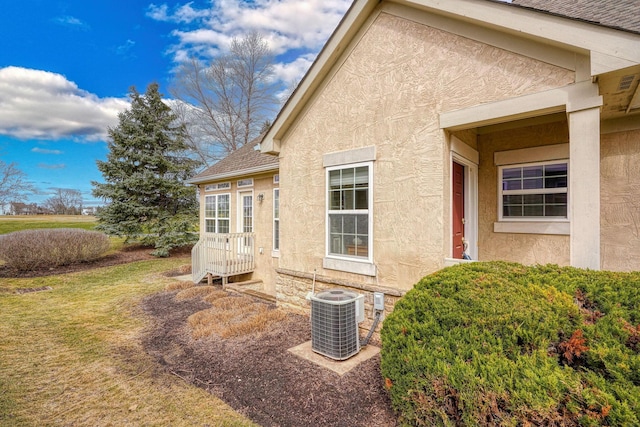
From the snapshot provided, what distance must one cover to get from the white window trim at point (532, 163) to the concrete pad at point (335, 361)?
3561 mm

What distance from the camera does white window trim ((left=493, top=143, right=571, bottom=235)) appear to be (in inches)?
208

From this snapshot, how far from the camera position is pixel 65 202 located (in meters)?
39.2

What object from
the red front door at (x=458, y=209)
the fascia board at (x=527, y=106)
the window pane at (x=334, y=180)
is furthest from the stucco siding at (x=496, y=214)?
the window pane at (x=334, y=180)

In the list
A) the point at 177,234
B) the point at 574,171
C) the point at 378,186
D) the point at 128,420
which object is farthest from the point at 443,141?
the point at 177,234

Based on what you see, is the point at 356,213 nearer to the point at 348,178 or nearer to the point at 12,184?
the point at 348,178

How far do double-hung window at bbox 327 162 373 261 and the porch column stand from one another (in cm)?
277

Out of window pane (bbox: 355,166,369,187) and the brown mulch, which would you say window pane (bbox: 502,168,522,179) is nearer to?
window pane (bbox: 355,166,369,187)

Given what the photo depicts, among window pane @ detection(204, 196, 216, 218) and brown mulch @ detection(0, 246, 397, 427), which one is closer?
brown mulch @ detection(0, 246, 397, 427)

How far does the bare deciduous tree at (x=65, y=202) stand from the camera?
38.1 m

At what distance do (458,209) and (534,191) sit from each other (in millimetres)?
1532

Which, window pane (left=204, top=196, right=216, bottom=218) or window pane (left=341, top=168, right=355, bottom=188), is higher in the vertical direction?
window pane (left=341, top=168, right=355, bottom=188)

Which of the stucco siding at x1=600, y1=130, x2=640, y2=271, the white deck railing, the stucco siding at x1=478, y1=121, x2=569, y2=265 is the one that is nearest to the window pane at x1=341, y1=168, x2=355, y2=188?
the stucco siding at x1=478, y1=121, x2=569, y2=265

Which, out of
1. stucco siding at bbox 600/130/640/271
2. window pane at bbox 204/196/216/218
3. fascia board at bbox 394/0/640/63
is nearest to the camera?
fascia board at bbox 394/0/640/63

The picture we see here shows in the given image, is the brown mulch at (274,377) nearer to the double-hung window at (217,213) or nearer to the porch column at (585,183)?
the porch column at (585,183)
